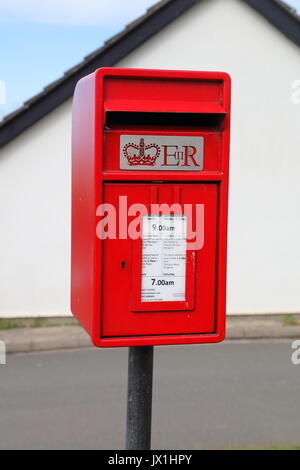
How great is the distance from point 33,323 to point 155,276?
21.0ft

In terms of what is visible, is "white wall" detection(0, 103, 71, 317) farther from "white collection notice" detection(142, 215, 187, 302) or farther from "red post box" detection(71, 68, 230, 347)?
"white collection notice" detection(142, 215, 187, 302)

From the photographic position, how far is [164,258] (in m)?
2.87

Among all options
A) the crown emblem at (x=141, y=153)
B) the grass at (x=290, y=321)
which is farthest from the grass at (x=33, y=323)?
the crown emblem at (x=141, y=153)

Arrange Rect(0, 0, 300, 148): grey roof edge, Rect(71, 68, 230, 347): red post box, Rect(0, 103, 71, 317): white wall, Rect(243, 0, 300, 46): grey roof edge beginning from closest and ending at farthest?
Rect(71, 68, 230, 347): red post box
Rect(0, 0, 300, 148): grey roof edge
Rect(0, 103, 71, 317): white wall
Rect(243, 0, 300, 46): grey roof edge

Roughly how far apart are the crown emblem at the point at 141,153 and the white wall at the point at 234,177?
6221 mm

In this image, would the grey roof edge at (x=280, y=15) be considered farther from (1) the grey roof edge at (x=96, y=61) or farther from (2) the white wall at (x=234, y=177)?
(1) the grey roof edge at (x=96, y=61)

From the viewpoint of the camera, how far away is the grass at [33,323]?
8898 millimetres

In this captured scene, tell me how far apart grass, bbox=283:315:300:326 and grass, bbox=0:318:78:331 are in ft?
9.00

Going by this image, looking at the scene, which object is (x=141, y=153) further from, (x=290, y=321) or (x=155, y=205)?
(x=290, y=321)

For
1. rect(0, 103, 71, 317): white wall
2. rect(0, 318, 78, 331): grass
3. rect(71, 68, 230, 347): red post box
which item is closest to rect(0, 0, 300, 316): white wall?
rect(0, 103, 71, 317): white wall

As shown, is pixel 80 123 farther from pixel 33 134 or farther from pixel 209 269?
pixel 33 134

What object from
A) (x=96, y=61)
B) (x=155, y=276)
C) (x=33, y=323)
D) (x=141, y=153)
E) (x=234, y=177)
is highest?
(x=96, y=61)

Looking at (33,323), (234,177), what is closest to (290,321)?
(234,177)

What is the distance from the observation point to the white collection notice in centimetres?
283
